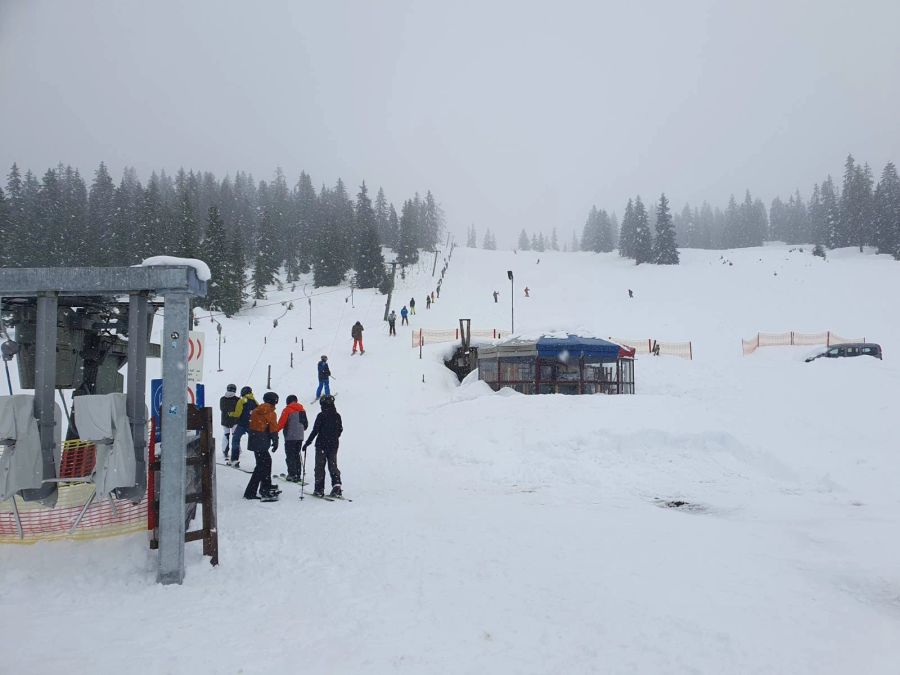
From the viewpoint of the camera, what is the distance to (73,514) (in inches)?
254

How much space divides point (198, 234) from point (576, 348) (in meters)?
47.9

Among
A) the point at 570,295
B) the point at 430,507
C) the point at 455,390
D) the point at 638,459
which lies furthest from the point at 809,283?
the point at 430,507

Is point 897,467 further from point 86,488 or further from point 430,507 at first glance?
point 86,488

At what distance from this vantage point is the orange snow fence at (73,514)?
5.83 m

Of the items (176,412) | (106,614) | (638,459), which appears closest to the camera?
(106,614)

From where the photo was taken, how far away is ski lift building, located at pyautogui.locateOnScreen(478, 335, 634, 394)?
19.4 metres

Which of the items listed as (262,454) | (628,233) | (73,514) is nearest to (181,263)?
(73,514)

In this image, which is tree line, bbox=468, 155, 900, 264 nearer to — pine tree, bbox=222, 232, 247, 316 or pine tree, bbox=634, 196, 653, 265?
pine tree, bbox=634, 196, 653, 265

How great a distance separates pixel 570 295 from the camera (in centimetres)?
5112

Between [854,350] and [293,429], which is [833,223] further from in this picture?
[293,429]

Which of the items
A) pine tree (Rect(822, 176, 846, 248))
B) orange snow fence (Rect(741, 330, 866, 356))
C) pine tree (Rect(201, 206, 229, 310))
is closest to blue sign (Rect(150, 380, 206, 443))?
orange snow fence (Rect(741, 330, 866, 356))

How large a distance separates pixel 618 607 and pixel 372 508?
15.0 feet

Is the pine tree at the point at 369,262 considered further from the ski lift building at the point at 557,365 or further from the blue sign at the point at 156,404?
the blue sign at the point at 156,404

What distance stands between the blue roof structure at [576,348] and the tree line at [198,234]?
1237 inches
